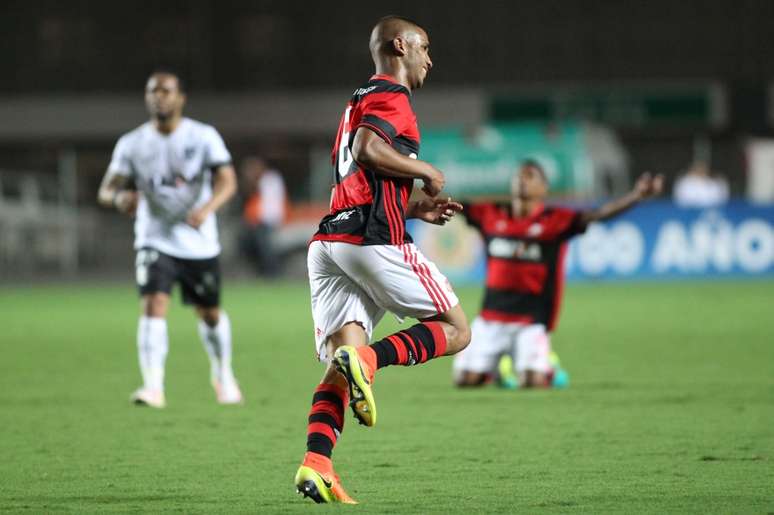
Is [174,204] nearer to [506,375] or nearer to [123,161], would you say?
[123,161]

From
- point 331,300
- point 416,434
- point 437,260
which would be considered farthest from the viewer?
point 437,260

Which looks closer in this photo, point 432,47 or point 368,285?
point 368,285

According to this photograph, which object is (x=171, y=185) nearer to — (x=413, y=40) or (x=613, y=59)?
(x=413, y=40)

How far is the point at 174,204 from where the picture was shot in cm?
896

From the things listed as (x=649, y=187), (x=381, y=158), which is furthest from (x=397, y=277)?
(x=649, y=187)

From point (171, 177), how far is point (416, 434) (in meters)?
2.63

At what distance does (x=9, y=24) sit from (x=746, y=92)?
78.7 ft

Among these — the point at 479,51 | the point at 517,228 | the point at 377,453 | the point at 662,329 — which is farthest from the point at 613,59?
the point at 377,453

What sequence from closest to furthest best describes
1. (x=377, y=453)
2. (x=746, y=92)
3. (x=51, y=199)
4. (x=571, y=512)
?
(x=571, y=512) < (x=377, y=453) < (x=51, y=199) < (x=746, y=92)

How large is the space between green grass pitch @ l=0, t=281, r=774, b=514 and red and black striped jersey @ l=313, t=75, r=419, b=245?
3.48ft

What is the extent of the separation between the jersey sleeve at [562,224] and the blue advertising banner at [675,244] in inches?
499

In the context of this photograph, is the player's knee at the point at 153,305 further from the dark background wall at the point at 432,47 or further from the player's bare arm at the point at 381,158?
the dark background wall at the point at 432,47

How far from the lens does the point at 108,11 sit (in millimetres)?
45562

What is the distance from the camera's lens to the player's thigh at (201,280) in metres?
8.91
